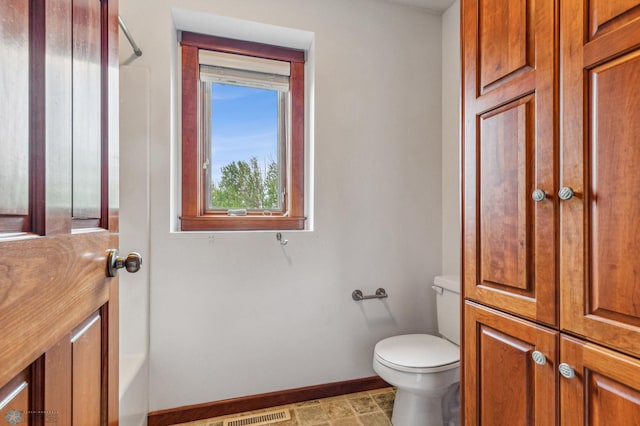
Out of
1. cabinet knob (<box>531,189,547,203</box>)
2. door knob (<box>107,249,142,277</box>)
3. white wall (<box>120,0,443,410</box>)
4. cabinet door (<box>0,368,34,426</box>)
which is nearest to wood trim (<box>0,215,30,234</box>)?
cabinet door (<box>0,368,34,426</box>)

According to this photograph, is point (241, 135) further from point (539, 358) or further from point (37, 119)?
point (539, 358)

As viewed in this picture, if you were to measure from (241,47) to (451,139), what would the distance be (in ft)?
4.46

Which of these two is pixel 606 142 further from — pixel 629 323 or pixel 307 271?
pixel 307 271

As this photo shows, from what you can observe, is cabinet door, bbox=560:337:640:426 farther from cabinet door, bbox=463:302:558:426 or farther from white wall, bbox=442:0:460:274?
white wall, bbox=442:0:460:274

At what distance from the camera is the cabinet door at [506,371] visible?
784mm

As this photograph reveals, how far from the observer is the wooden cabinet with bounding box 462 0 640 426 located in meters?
0.64

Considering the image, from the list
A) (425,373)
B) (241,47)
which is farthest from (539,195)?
(241,47)

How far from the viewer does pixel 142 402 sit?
1496mm

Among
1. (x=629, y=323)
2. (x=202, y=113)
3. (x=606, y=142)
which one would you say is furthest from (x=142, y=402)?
(x=606, y=142)

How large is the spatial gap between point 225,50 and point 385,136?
3.46ft

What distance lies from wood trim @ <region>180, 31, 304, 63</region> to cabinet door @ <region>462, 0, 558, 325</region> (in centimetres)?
116

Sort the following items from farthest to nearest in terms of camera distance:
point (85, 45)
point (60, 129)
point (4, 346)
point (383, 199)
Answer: point (383, 199) < point (85, 45) < point (60, 129) < point (4, 346)

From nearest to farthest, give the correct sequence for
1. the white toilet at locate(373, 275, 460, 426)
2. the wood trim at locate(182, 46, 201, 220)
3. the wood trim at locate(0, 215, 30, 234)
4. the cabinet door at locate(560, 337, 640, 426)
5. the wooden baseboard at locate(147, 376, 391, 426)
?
the wood trim at locate(0, 215, 30, 234) < the cabinet door at locate(560, 337, 640, 426) < the white toilet at locate(373, 275, 460, 426) < the wooden baseboard at locate(147, 376, 391, 426) < the wood trim at locate(182, 46, 201, 220)

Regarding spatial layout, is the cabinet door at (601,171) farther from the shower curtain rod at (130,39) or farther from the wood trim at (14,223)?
the shower curtain rod at (130,39)
